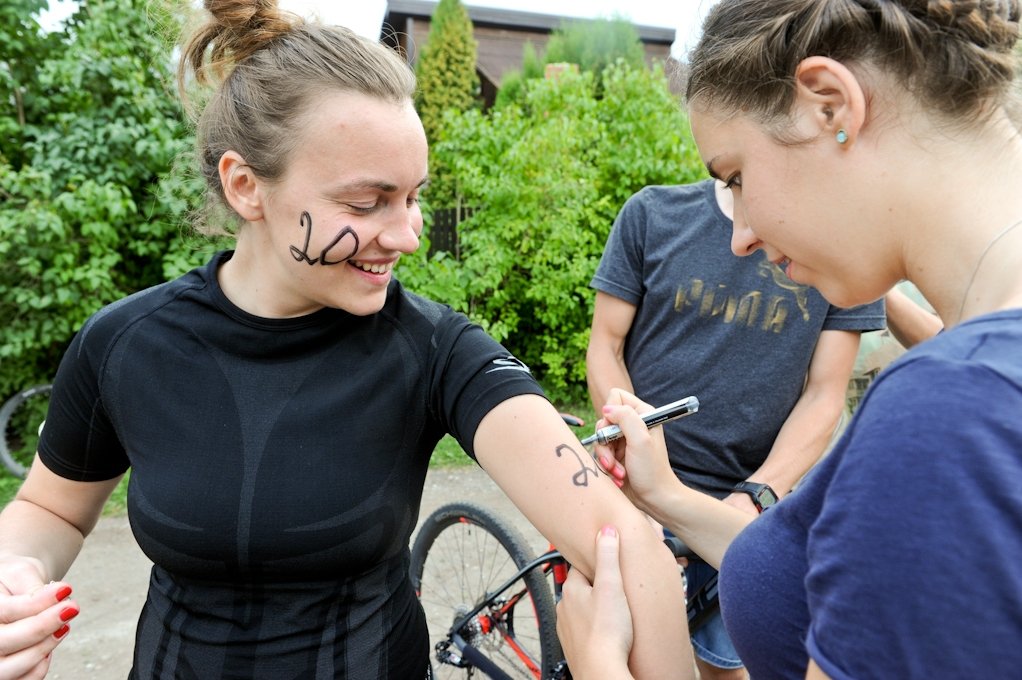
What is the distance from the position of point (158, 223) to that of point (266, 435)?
4149 mm

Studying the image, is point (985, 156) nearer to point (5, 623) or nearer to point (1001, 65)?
point (1001, 65)

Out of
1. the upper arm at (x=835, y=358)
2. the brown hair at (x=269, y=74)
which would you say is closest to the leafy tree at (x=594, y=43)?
the upper arm at (x=835, y=358)

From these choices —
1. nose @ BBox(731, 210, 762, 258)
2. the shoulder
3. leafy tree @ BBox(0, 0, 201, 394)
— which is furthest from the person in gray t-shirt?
leafy tree @ BBox(0, 0, 201, 394)

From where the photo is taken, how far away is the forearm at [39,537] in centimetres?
146

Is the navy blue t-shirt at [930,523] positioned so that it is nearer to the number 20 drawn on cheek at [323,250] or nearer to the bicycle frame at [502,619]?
the number 20 drawn on cheek at [323,250]

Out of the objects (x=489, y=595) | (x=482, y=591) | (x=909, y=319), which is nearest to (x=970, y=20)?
(x=909, y=319)

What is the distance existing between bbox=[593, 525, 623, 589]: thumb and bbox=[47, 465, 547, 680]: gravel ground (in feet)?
8.67

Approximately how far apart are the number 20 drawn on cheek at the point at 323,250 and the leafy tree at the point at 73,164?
3525 mm

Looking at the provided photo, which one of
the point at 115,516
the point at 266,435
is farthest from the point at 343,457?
the point at 115,516

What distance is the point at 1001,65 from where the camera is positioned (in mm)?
892

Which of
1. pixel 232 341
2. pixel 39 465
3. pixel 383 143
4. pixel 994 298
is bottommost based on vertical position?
→ pixel 39 465

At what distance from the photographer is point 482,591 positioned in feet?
10.3

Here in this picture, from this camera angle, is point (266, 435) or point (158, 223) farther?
point (158, 223)

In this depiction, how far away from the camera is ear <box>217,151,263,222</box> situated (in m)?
1.46
